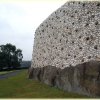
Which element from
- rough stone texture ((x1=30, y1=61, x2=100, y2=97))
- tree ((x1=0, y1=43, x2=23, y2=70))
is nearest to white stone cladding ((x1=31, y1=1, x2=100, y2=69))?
rough stone texture ((x1=30, y1=61, x2=100, y2=97))

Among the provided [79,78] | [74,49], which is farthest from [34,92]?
[74,49]

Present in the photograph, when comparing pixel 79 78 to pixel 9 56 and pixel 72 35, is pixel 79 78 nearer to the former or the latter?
pixel 72 35

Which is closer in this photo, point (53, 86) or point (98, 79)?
point (98, 79)

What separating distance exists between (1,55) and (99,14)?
78352 mm

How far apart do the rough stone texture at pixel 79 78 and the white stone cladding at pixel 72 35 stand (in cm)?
67

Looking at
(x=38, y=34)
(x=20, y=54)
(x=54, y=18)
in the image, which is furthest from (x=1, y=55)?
(x=54, y=18)

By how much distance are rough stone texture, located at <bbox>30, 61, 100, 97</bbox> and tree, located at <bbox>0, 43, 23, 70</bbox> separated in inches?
2717

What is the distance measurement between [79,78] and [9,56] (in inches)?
3271

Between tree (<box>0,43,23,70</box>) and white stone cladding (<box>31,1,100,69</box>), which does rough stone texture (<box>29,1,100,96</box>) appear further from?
tree (<box>0,43,23,70</box>)

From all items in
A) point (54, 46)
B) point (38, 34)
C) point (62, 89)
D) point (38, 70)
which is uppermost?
point (38, 34)

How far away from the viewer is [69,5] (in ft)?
89.2

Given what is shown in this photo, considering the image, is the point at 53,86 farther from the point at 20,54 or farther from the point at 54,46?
the point at 20,54

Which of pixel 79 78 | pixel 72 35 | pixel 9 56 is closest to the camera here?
pixel 79 78

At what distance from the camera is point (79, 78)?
21594 millimetres
